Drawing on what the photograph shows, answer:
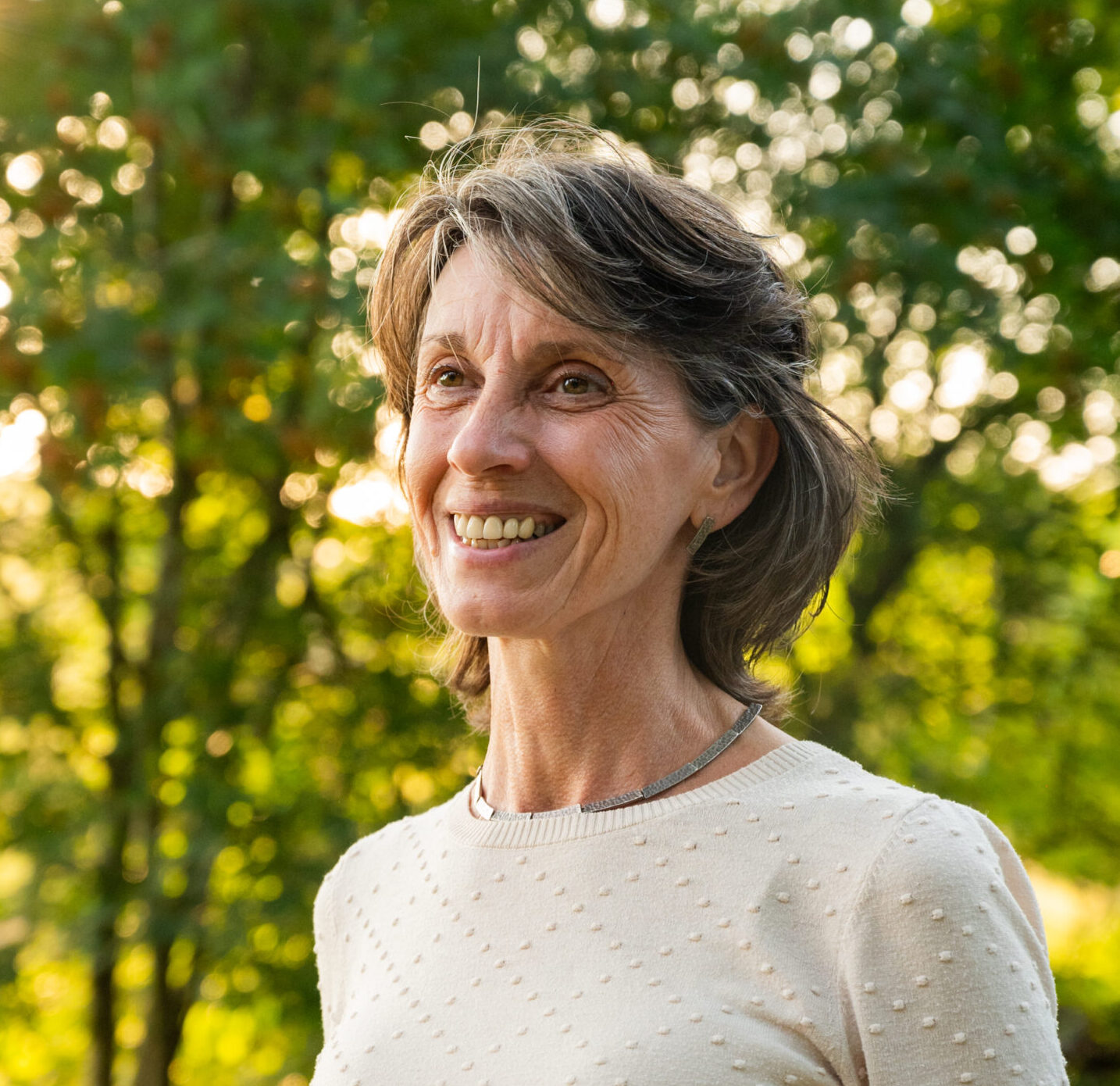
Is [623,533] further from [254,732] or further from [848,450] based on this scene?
[254,732]

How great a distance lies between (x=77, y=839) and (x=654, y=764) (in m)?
3.22

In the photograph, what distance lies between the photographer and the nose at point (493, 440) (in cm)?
156

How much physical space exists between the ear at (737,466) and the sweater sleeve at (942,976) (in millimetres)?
537

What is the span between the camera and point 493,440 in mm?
1562

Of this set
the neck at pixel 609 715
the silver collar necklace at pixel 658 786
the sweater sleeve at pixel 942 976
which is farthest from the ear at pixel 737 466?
the sweater sleeve at pixel 942 976

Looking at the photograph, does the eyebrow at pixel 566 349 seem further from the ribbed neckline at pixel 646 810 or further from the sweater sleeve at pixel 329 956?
the sweater sleeve at pixel 329 956

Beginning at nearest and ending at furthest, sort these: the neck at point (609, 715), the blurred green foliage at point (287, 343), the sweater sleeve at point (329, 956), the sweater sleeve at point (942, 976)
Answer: the sweater sleeve at point (942, 976) → the neck at point (609, 715) → the sweater sleeve at point (329, 956) → the blurred green foliage at point (287, 343)

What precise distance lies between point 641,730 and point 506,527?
0.35 meters

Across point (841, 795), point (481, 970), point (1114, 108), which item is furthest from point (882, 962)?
point (1114, 108)

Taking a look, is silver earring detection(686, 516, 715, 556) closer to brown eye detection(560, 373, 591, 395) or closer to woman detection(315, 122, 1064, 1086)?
woman detection(315, 122, 1064, 1086)

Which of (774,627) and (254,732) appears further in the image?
(254,732)

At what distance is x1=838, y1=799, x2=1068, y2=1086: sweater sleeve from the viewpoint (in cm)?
A: 129

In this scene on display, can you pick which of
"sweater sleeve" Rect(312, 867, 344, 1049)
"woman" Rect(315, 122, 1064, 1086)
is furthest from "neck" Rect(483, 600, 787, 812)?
"sweater sleeve" Rect(312, 867, 344, 1049)

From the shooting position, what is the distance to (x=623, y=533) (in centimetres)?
159
